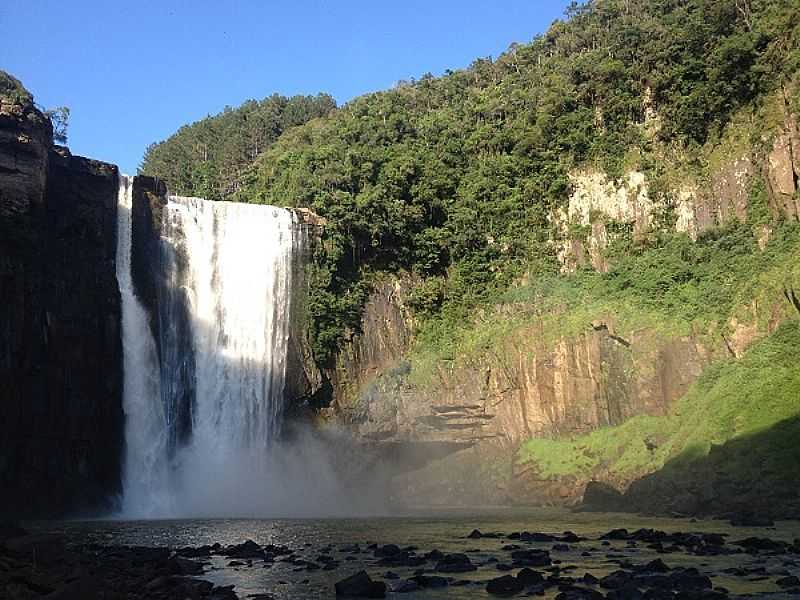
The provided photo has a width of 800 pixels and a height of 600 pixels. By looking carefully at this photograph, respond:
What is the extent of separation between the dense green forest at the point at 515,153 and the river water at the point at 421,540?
725 inches

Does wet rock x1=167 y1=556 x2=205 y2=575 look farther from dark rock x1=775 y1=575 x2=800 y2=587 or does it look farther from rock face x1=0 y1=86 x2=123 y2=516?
rock face x1=0 y1=86 x2=123 y2=516

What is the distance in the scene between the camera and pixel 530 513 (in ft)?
116

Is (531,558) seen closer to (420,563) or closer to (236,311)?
(420,563)

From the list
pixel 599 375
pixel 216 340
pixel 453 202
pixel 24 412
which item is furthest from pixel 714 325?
pixel 24 412

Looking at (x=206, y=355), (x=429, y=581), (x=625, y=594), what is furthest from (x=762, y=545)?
(x=206, y=355)

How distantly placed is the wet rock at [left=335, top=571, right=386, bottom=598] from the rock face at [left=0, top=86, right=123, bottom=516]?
84.3ft

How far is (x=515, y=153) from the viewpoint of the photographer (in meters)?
55.1

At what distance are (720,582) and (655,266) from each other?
31.5 m

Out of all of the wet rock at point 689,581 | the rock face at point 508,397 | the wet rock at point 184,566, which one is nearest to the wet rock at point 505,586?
the wet rock at point 689,581

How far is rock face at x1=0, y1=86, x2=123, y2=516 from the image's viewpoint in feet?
118

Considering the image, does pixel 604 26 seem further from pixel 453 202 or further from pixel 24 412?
pixel 24 412

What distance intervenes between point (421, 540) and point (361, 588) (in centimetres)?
1027

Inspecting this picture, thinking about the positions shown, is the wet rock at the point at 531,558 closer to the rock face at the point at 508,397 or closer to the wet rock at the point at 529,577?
the wet rock at the point at 529,577

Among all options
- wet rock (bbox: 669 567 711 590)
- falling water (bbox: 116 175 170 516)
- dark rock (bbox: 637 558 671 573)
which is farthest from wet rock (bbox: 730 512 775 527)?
falling water (bbox: 116 175 170 516)
